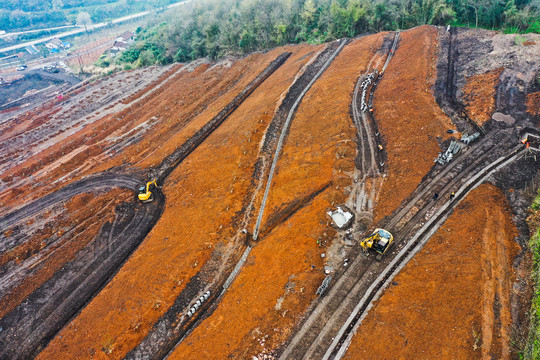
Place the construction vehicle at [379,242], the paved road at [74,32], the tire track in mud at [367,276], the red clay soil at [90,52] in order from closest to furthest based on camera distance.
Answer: the tire track in mud at [367,276] → the construction vehicle at [379,242] → the red clay soil at [90,52] → the paved road at [74,32]

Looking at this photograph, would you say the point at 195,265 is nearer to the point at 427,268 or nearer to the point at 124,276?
the point at 124,276

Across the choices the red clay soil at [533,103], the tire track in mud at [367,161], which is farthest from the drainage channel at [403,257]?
the red clay soil at [533,103]

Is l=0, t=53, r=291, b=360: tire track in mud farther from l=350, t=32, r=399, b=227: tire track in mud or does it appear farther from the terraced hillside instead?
l=350, t=32, r=399, b=227: tire track in mud

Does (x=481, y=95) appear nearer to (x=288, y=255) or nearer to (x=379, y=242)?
(x=379, y=242)

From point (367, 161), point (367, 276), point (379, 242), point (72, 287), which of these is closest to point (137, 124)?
point (72, 287)

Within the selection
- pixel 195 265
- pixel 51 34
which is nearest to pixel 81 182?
pixel 195 265

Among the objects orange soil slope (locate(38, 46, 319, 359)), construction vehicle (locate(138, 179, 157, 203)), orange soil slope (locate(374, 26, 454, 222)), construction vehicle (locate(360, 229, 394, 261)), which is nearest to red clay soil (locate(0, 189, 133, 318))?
construction vehicle (locate(138, 179, 157, 203))

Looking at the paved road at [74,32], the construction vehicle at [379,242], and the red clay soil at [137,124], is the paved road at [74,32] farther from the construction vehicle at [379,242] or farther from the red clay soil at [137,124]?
the construction vehicle at [379,242]
